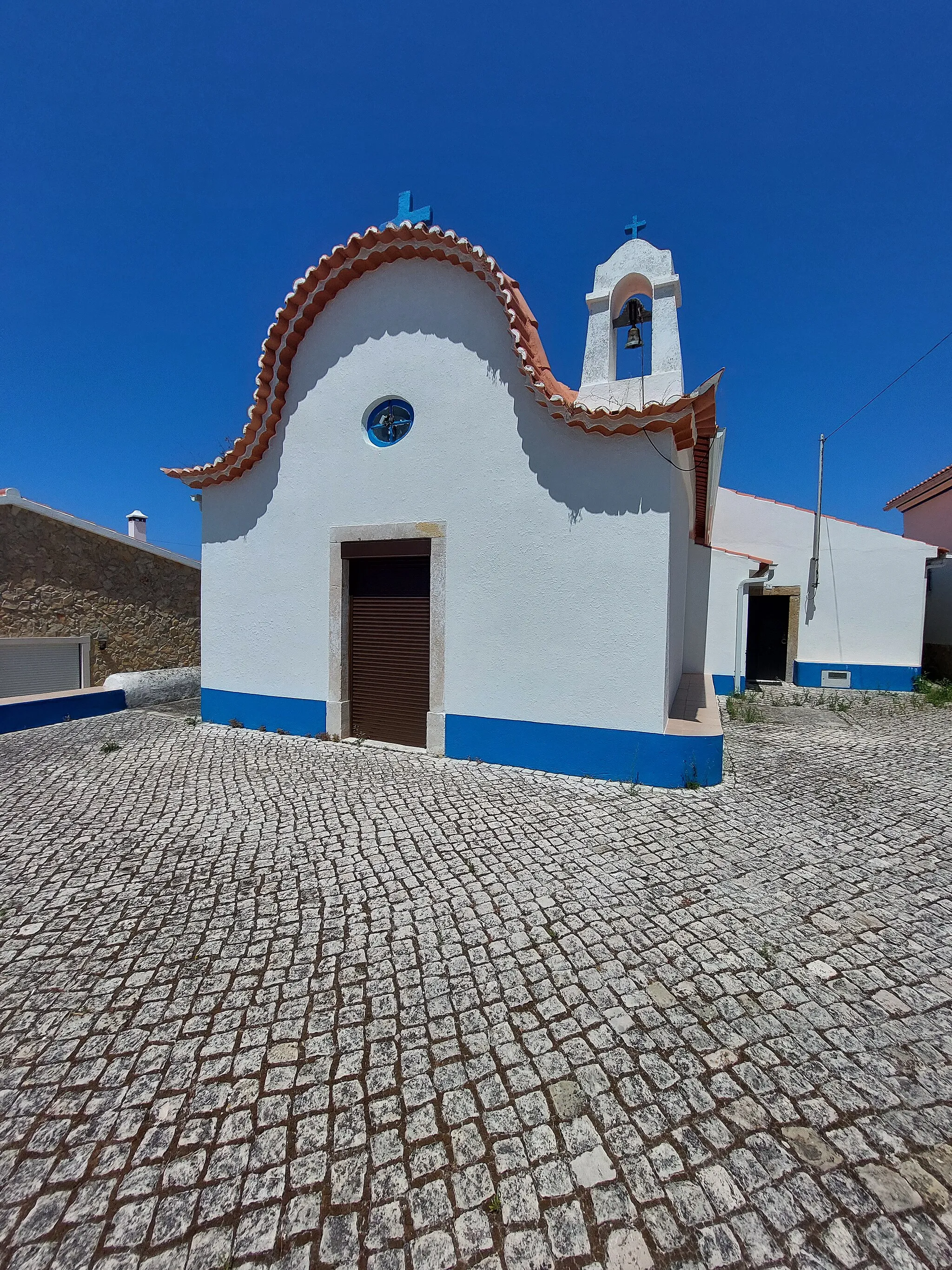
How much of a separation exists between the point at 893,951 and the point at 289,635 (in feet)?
23.6

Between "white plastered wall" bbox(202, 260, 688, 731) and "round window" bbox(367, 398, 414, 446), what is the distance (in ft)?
0.54

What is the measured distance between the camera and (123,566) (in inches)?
507

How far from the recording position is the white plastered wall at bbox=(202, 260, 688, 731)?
219 inches

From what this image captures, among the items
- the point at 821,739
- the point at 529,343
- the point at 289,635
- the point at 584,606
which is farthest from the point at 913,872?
the point at 289,635

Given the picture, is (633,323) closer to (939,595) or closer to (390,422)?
(390,422)

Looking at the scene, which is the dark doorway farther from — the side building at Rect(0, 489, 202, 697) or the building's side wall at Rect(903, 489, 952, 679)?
the side building at Rect(0, 489, 202, 697)

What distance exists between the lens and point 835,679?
12570 millimetres

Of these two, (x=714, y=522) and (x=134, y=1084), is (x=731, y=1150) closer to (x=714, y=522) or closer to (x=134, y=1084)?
(x=134, y=1084)

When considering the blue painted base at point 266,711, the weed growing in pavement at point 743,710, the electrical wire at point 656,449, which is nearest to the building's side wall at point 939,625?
the weed growing in pavement at point 743,710

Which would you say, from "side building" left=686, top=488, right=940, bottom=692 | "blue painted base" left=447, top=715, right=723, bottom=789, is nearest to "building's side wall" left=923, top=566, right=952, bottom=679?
"side building" left=686, top=488, right=940, bottom=692

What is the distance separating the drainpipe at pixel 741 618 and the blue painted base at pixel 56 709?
1220 centimetres

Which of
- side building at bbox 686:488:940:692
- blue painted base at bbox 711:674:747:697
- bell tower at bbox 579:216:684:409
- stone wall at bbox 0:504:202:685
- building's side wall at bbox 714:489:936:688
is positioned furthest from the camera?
building's side wall at bbox 714:489:936:688

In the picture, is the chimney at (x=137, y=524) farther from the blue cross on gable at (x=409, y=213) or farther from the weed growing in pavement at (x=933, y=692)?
the weed growing in pavement at (x=933, y=692)

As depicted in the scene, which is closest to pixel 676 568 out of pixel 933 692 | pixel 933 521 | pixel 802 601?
pixel 802 601
